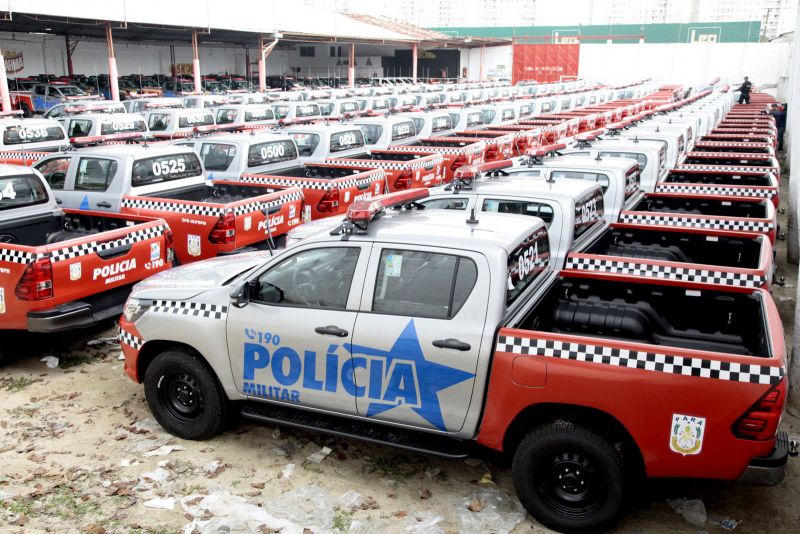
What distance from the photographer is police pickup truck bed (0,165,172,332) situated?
6578 millimetres

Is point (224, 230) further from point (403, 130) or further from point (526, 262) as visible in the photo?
point (403, 130)

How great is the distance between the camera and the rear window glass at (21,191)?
820 centimetres

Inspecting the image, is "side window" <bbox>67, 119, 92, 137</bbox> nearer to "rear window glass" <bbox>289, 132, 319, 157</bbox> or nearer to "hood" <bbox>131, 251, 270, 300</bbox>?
"rear window glass" <bbox>289, 132, 319, 157</bbox>

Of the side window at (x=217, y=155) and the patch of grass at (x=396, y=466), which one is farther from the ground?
the side window at (x=217, y=155)

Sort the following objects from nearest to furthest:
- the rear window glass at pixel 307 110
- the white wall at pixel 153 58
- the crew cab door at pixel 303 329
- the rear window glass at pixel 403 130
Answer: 1. the crew cab door at pixel 303 329
2. the rear window glass at pixel 403 130
3. the rear window glass at pixel 307 110
4. the white wall at pixel 153 58

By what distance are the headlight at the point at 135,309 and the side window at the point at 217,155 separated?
6190mm

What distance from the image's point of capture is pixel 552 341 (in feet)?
14.1

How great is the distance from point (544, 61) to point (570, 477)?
64.6 m

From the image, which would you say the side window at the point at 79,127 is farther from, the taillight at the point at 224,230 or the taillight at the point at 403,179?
the taillight at the point at 224,230

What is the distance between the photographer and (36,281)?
654 centimetres

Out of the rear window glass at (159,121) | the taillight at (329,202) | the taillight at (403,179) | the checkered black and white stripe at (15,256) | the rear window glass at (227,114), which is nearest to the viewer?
the checkered black and white stripe at (15,256)

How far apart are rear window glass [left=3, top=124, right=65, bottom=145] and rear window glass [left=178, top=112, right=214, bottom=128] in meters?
3.94

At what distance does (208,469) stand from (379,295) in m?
1.91

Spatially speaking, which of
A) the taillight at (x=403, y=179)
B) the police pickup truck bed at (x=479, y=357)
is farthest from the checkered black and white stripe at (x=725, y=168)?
the police pickup truck bed at (x=479, y=357)
